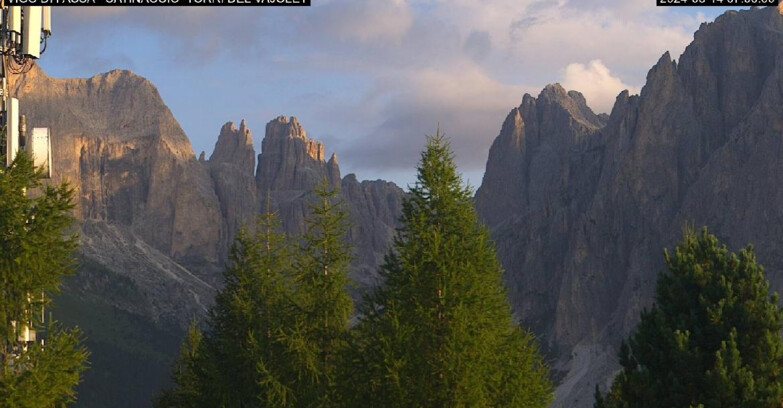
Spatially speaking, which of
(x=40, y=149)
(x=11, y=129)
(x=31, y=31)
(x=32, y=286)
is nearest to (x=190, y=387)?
(x=40, y=149)

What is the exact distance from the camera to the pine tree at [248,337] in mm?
44406

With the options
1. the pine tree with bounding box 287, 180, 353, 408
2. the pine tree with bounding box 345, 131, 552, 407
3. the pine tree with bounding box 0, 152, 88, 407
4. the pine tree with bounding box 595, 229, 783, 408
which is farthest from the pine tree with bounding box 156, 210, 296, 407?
the pine tree with bounding box 595, 229, 783, 408

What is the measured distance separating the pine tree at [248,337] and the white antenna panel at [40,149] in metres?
12.3

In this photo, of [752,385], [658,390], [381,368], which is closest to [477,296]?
[381,368]

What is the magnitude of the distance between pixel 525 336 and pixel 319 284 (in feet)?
34.6

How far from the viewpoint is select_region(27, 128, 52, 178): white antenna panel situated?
33.5 meters

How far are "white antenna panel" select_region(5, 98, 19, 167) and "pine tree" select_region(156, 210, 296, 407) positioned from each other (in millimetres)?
13182

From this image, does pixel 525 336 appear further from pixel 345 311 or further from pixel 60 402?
pixel 60 402

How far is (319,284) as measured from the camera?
4294 cm

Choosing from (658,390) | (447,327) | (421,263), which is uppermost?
(421,263)

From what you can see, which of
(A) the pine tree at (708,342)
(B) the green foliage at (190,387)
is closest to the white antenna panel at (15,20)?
(B) the green foliage at (190,387)

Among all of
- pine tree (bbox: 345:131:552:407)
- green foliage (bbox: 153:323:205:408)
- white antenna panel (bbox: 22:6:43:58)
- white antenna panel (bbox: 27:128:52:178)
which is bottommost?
green foliage (bbox: 153:323:205:408)

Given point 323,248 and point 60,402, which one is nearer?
point 60,402

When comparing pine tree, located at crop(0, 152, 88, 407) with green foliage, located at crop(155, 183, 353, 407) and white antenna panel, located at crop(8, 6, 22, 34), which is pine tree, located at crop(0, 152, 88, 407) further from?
green foliage, located at crop(155, 183, 353, 407)
